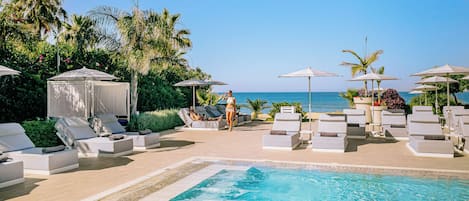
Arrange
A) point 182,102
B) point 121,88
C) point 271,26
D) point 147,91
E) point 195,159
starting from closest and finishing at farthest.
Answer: point 195,159, point 121,88, point 147,91, point 182,102, point 271,26

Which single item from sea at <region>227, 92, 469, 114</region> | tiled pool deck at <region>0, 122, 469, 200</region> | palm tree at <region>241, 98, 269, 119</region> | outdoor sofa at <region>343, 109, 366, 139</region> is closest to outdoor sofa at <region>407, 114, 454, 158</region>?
tiled pool deck at <region>0, 122, 469, 200</region>

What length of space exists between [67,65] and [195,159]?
8.03 meters

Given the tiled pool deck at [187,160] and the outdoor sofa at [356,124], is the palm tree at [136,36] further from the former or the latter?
the outdoor sofa at [356,124]

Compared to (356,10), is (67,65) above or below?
below

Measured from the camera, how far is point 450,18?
22562 mm

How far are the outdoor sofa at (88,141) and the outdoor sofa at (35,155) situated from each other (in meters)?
1.32

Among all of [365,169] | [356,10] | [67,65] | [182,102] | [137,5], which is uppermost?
[356,10]

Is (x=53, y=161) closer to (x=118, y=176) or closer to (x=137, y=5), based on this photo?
(x=118, y=176)

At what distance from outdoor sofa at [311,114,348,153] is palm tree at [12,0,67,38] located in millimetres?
10365

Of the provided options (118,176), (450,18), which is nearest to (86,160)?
(118,176)

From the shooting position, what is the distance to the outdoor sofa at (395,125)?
12164mm

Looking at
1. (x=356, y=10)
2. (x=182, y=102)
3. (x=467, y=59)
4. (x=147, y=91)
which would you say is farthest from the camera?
(x=467, y=59)

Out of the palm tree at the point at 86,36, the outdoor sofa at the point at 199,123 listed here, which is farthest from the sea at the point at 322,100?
the palm tree at the point at 86,36

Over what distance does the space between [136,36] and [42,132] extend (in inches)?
244
